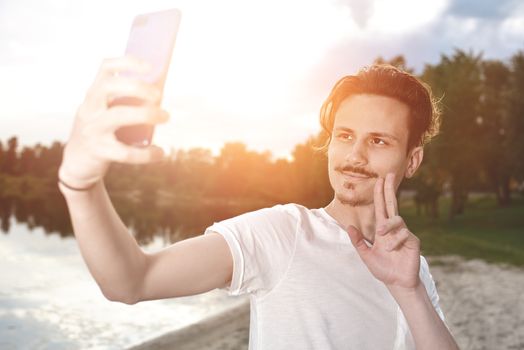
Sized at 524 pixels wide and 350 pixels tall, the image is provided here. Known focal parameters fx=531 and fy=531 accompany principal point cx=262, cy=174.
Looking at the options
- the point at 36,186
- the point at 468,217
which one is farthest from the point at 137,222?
the point at 36,186

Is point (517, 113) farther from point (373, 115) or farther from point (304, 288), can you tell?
point (304, 288)

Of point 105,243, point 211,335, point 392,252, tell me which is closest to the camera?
point 105,243

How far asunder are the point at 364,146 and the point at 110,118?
181 centimetres

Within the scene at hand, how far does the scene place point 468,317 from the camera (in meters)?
13.4

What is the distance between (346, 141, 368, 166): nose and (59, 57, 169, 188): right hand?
161 cm

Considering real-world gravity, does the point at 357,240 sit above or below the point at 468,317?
above

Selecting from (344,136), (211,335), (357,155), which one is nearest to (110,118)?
(357,155)

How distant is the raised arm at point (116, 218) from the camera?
1.41 metres

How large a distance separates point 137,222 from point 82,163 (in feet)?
194

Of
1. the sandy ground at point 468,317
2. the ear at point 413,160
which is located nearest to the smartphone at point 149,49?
the ear at point 413,160

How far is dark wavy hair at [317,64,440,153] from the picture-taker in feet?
10.5

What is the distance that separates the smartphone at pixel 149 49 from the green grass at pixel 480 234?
21.9 metres

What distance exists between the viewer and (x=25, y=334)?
1892 centimetres

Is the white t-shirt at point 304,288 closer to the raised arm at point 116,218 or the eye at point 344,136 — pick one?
the raised arm at point 116,218
